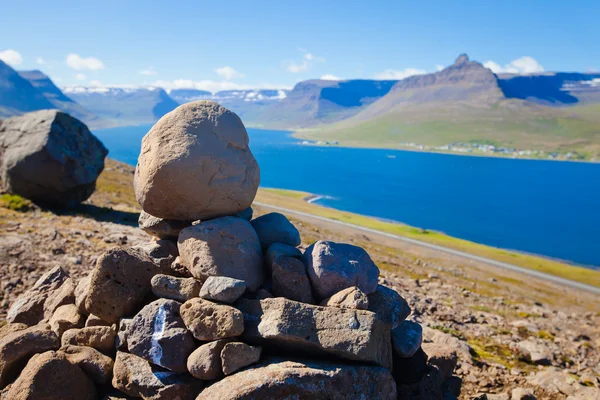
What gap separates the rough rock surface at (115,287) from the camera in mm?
8852

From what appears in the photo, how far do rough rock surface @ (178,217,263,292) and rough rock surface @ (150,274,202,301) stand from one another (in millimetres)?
392

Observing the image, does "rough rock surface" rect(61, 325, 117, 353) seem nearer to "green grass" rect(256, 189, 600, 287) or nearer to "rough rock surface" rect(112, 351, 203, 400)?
"rough rock surface" rect(112, 351, 203, 400)

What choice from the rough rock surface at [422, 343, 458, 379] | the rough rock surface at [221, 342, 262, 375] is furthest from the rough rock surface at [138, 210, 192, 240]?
the rough rock surface at [422, 343, 458, 379]

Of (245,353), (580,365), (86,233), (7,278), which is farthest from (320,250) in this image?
(86,233)

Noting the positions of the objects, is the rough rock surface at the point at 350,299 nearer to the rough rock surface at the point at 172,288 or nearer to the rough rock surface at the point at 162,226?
the rough rock surface at the point at 172,288

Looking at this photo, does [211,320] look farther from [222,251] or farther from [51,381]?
[51,381]

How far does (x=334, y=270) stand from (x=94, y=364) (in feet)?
16.4

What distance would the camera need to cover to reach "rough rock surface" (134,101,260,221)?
9.53 metres

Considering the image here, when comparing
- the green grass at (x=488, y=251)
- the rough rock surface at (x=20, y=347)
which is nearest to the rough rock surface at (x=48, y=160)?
the rough rock surface at (x=20, y=347)

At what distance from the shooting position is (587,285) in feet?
172

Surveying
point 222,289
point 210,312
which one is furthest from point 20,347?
point 222,289

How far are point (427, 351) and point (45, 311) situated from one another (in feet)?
31.8

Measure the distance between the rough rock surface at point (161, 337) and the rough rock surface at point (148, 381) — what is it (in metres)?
Answer: 0.15

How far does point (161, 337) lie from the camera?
7.95 meters
